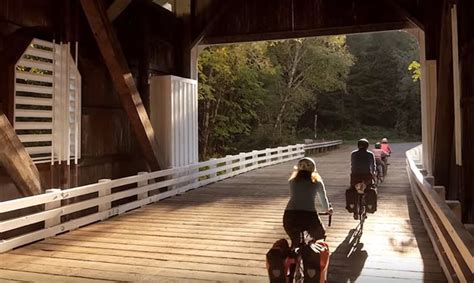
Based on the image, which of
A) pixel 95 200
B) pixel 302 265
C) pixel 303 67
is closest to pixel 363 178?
pixel 302 265

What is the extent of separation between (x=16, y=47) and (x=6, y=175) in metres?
2.15

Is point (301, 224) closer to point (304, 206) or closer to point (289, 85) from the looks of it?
point (304, 206)

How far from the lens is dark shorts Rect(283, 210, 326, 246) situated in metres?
4.04

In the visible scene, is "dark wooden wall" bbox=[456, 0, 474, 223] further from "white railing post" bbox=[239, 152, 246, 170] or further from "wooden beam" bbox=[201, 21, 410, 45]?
"white railing post" bbox=[239, 152, 246, 170]

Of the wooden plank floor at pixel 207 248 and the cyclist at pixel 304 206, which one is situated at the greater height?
the cyclist at pixel 304 206

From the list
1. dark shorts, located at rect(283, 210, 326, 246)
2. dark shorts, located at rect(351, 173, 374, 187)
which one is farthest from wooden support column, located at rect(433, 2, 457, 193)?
dark shorts, located at rect(283, 210, 326, 246)

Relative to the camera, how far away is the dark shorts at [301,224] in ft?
13.3

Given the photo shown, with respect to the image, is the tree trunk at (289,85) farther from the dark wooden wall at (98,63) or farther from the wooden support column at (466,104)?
the wooden support column at (466,104)

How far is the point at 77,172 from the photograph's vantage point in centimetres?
912

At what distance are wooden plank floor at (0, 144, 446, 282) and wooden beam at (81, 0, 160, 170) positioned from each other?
1455 mm

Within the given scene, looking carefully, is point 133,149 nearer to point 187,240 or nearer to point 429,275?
point 187,240

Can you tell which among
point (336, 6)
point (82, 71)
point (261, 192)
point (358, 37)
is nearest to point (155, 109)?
point (82, 71)

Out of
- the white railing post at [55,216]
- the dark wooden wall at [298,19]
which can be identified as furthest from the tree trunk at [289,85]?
the white railing post at [55,216]

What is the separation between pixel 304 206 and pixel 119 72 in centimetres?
614
